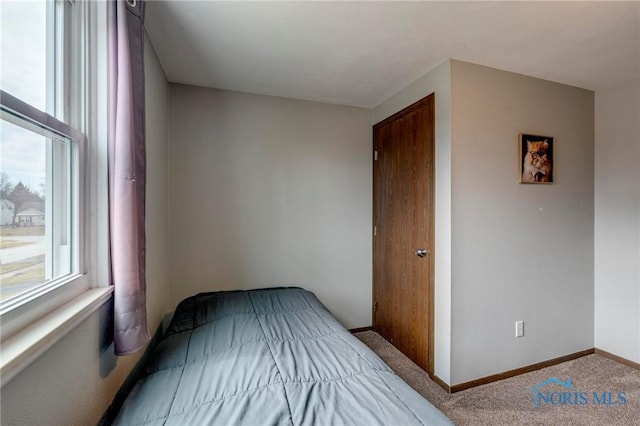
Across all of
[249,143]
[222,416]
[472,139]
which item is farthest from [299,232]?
[222,416]

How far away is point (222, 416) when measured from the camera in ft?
3.09

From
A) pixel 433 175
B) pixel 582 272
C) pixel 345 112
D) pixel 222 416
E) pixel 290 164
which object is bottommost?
pixel 222 416

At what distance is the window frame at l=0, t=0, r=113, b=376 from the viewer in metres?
0.85

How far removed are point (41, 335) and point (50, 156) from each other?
576 mm

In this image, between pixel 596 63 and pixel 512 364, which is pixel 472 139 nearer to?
pixel 596 63

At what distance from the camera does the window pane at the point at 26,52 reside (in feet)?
2.34

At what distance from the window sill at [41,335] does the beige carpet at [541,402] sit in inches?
77.1

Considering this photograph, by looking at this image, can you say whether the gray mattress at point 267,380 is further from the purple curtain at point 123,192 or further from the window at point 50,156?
the window at point 50,156

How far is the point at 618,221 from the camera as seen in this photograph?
228 centimetres

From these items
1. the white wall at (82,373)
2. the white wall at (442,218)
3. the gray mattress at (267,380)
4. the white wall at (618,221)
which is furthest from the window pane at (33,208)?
the white wall at (618,221)

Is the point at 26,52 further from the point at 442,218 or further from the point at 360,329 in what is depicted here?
the point at 360,329

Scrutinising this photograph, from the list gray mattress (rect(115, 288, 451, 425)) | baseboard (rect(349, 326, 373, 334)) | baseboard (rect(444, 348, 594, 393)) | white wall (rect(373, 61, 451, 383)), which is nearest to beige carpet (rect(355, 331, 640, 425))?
baseboard (rect(444, 348, 594, 393))

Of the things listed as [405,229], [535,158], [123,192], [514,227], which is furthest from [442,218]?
[123,192]

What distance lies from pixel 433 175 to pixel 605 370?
2030 millimetres
